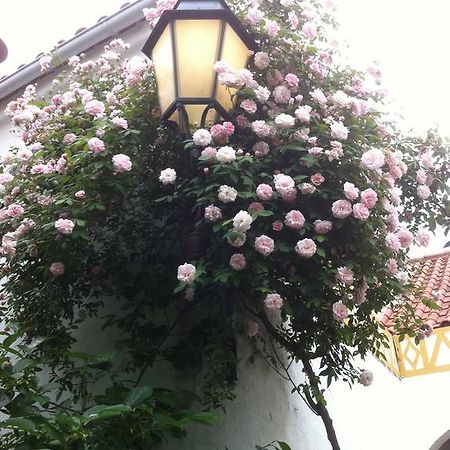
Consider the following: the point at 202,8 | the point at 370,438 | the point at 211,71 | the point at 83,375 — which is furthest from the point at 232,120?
the point at 370,438

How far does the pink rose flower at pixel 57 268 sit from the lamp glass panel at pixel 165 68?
0.97m

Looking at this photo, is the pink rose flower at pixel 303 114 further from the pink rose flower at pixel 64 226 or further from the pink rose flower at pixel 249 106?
the pink rose flower at pixel 64 226

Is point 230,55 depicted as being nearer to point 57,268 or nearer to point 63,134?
point 63,134

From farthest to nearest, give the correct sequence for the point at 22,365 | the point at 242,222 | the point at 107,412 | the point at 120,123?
1. the point at 120,123
2. the point at 242,222
3. the point at 22,365
4. the point at 107,412

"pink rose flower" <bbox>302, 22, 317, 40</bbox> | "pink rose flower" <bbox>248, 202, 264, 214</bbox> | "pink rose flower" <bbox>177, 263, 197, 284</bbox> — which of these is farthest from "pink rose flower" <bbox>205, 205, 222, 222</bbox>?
"pink rose flower" <bbox>302, 22, 317, 40</bbox>

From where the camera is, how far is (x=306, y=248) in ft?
10.0

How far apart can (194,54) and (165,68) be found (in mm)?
180

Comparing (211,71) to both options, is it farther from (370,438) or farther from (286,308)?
(370,438)

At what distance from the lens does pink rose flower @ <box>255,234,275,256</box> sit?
9.93 ft

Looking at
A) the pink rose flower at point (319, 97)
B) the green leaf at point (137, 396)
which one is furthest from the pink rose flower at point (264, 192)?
the green leaf at point (137, 396)

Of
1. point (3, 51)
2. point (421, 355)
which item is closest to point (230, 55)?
point (3, 51)

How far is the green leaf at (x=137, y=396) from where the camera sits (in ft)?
9.10

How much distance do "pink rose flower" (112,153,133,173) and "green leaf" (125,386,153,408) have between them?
1.14 metres

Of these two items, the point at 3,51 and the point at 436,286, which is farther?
the point at 436,286
